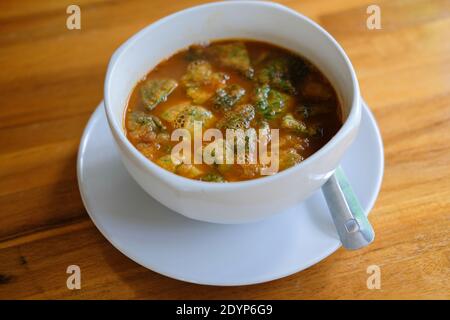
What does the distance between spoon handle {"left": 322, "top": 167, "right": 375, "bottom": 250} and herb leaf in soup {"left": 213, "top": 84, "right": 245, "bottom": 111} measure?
30 centimetres

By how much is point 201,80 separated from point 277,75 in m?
0.19

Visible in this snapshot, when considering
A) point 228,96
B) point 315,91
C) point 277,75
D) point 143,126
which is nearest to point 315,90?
point 315,91

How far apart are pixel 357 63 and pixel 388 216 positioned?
0.57 metres

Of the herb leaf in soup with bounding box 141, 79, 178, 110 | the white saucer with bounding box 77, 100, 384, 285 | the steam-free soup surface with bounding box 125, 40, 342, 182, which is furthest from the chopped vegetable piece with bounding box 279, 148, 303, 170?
the herb leaf in soup with bounding box 141, 79, 178, 110

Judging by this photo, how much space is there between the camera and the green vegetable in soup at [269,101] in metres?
1.26

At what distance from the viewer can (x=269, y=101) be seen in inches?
50.5

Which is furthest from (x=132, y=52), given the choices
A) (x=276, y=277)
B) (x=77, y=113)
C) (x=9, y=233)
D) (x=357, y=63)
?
(x=357, y=63)

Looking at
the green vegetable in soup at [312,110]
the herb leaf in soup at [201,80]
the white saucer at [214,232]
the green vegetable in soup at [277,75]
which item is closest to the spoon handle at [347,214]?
the white saucer at [214,232]

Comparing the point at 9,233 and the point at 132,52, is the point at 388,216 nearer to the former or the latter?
the point at 132,52

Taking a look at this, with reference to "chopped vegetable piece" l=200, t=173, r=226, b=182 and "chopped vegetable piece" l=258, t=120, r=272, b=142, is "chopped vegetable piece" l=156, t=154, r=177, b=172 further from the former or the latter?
"chopped vegetable piece" l=258, t=120, r=272, b=142

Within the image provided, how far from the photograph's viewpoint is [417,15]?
1779 mm

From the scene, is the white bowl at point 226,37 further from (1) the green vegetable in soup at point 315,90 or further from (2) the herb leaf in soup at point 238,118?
(2) the herb leaf in soup at point 238,118

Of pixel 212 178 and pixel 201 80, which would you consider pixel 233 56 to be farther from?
pixel 212 178

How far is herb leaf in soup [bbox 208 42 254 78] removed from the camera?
1.37m
